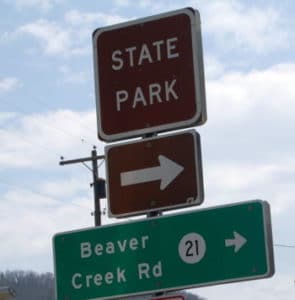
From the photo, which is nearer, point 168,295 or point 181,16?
point 168,295

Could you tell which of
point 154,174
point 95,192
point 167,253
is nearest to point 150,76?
point 154,174

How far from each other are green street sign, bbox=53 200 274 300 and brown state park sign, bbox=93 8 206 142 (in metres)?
0.68

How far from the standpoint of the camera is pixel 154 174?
7.99 metres

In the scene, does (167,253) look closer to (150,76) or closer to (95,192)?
(150,76)

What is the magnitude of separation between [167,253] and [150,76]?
1207mm

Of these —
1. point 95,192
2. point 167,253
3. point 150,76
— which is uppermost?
point 95,192

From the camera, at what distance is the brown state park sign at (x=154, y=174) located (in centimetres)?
786

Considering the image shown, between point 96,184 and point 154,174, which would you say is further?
point 96,184

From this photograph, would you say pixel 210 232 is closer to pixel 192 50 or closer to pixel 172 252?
pixel 172 252

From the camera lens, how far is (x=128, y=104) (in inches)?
324

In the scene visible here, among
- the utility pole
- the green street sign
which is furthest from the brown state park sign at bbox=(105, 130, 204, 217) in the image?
the utility pole

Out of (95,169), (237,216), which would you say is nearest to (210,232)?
(237,216)

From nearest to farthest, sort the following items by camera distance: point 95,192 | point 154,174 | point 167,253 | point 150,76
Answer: point 167,253 < point 154,174 < point 150,76 < point 95,192

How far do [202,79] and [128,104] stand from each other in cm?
56
